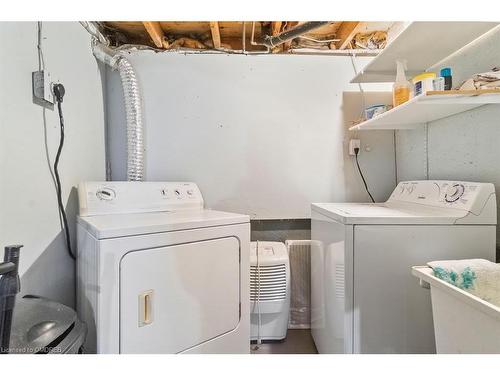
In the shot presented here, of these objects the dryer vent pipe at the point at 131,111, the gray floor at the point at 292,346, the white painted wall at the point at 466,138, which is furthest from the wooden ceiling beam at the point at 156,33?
the gray floor at the point at 292,346

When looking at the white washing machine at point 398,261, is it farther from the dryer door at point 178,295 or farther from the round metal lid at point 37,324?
the round metal lid at point 37,324

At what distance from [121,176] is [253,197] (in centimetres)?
102

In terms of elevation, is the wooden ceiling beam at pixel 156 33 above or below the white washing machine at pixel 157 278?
above

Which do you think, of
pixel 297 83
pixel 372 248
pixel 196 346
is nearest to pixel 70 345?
pixel 196 346

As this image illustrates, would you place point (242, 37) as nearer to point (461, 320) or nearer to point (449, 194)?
point (449, 194)

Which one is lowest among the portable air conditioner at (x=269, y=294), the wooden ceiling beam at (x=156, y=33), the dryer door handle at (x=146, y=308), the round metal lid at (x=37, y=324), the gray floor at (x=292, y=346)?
the gray floor at (x=292, y=346)

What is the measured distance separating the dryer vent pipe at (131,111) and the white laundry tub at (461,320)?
1.68 metres

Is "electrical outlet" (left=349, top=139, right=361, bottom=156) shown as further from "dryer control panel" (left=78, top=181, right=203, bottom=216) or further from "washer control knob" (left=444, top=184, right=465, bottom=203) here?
"dryer control panel" (left=78, top=181, right=203, bottom=216)

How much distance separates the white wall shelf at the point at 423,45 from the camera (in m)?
1.25

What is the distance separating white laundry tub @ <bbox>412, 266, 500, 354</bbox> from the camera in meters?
0.70

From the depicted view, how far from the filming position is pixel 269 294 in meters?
1.68

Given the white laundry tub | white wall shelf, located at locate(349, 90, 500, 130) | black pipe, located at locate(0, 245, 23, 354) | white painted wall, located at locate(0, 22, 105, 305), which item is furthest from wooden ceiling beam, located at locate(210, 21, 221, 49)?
the white laundry tub

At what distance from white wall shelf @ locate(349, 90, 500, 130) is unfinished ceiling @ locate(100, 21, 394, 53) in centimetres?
70

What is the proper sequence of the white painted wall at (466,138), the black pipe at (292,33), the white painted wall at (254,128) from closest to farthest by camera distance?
the white painted wall at (466,138) → the black pipe at (292,33) → the white painted wall at (254,128)
